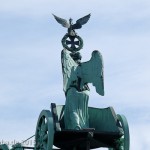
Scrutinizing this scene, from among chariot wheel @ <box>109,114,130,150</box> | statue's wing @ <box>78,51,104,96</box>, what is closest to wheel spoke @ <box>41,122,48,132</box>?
statue's wing @ <box>78,51,104,96</box>

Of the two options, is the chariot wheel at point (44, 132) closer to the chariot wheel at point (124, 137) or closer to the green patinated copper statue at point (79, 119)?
the green patinated copper statue at point (79, 119)

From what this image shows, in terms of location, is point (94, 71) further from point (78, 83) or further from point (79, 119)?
point (79, 119)

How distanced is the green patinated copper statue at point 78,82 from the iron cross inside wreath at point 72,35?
0.12 metres

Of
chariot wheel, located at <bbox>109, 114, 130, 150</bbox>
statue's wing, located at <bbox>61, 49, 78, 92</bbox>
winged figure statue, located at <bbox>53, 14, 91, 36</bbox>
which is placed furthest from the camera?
winged figure statue, located at <bbox>53, 14, 91, 36</bbox>

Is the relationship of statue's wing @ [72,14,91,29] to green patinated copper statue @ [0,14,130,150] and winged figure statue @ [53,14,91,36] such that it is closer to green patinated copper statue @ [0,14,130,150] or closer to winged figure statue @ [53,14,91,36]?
winged figure statue @ [53,14,91,36]

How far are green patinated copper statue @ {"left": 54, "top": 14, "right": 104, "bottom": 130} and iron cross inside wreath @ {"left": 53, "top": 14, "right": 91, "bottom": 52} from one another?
0.12 meters

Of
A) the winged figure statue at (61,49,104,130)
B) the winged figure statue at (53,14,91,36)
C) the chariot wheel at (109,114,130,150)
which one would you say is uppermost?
the winged figure statue at (53,14,91,36)

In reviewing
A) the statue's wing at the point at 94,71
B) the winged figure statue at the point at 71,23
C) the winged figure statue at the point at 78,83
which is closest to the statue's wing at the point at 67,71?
the winged figure statue at the point at 78,83

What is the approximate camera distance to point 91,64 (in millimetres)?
21000

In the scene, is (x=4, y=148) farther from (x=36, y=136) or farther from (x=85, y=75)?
(x=85, y=75)

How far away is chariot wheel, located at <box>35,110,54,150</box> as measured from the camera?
20.0m

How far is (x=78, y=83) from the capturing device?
2125 centimetres

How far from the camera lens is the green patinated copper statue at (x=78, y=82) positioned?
2066cm

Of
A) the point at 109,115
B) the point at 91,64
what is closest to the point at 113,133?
the point at 109,115
